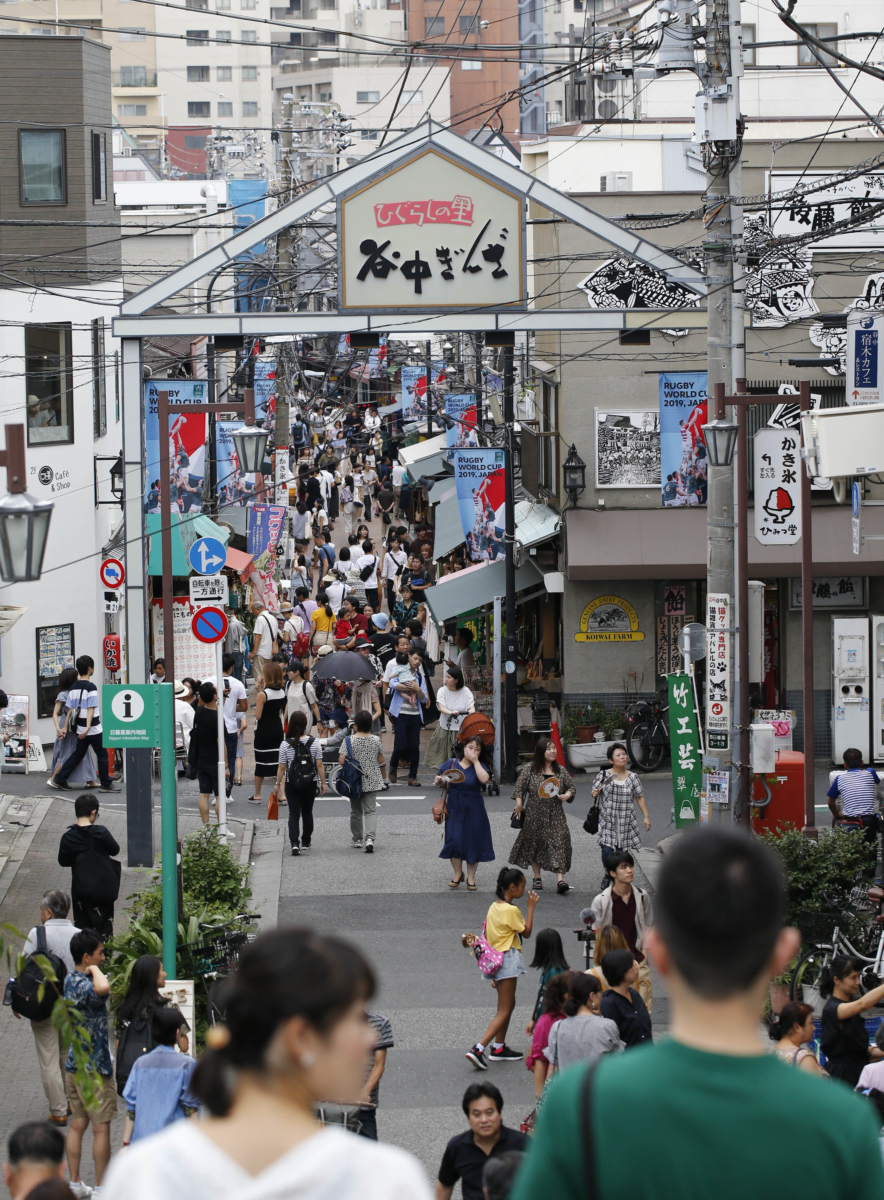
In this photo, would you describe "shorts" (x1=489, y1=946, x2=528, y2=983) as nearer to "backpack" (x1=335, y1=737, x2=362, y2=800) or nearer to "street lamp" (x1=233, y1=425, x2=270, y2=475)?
"backpack" (x1=335, y1=737, x2=362, y2=800)

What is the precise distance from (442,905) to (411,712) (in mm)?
5516

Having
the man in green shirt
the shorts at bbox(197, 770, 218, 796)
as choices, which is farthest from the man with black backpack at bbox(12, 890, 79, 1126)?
the shorts at bbox(197, 770, 218, 796)

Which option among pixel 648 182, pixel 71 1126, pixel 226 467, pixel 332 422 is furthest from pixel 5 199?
pixel 332 422

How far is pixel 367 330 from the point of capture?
15.4 metres

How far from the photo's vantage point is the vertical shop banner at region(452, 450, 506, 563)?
20.5m

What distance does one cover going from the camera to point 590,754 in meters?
20.5

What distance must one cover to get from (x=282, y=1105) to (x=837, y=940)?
29.4ft

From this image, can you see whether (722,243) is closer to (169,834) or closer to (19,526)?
(169,834)

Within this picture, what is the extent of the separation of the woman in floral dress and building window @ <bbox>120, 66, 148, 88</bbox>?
89.1 metres

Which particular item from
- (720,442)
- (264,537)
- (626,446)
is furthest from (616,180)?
(720,442)

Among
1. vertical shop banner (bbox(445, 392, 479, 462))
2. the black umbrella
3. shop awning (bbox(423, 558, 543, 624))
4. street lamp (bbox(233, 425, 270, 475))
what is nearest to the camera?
street lamp (bbox(233, 425, 270, 475))

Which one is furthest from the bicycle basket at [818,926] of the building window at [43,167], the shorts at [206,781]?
the building window at [43,167]

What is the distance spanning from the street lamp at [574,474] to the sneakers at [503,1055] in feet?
37.6

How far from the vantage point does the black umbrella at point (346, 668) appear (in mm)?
19344
